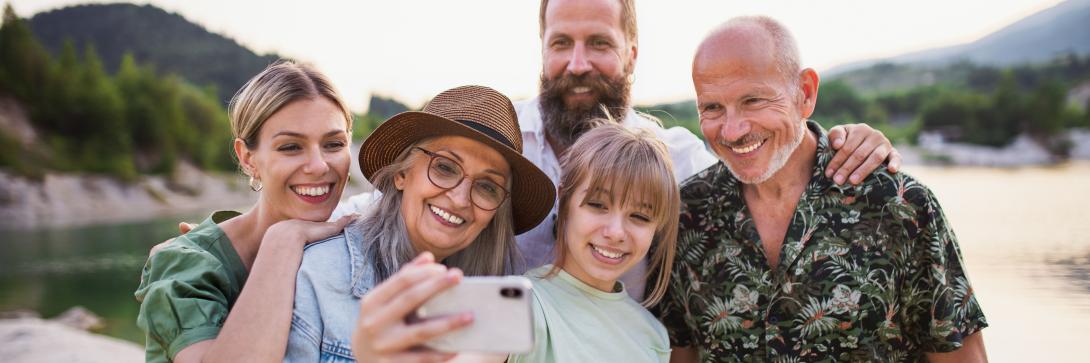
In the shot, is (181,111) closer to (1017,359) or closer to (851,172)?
(1017,359)

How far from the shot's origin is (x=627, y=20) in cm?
434

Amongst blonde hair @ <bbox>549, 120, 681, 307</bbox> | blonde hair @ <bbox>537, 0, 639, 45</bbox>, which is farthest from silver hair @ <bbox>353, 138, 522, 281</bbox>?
blonde hair @ <bbox>537, 0, 639, 45</bbox>

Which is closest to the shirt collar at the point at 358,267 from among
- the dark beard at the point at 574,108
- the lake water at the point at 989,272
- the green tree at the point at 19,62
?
the dark beard at the point at 574,108

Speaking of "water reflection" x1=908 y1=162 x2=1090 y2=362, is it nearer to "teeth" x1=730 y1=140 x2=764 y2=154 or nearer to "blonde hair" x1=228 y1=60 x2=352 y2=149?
"teeth" x1=730 y1=140 x2=764 y2=154

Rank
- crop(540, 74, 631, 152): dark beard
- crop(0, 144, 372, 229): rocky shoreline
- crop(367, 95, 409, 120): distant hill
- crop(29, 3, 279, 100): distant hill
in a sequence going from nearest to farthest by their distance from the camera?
crop(540, 74, 631, 152): dark beard → crop(367, 95, 409, 120): distant hill → crop(0, 144, 372, 229): rocky shoreline → crop(29, 3, 279, 100): distant hill

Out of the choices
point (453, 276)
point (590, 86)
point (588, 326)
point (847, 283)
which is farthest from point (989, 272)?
point (453, 276)

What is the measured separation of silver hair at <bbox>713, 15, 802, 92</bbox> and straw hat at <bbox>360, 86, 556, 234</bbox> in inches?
42.1

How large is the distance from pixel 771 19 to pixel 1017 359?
1738cm

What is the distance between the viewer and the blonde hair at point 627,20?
430 cm

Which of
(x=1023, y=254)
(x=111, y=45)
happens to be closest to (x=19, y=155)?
(x=111, y=45)

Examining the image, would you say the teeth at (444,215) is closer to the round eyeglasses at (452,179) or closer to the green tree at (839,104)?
the round eyeglasses at (452,179)

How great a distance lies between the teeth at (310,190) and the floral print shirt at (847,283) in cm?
181

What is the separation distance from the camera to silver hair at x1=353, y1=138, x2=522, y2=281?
2670mm

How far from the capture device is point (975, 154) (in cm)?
6175
